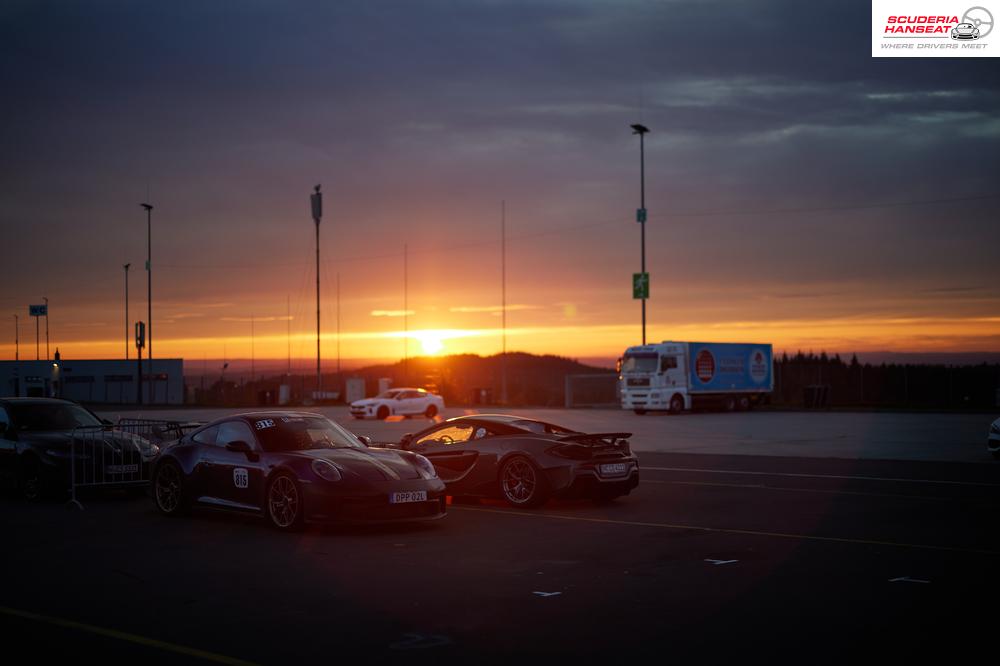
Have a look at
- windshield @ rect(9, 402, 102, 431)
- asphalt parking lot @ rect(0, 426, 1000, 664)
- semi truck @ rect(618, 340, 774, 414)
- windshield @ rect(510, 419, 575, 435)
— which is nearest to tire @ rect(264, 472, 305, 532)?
asphalt parking lot @ rect(0, 426, 1000, 664)

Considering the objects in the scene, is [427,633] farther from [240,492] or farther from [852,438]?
[852,438]

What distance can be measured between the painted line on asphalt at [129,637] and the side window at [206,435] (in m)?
5.74

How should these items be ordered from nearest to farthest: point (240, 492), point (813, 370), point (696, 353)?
1. point (240, 492)
2. point (696, 353)
3. point (813, 370)

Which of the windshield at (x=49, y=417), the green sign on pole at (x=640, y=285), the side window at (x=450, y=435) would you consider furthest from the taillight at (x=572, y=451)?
the green sign on pole at (x=640, y=285)

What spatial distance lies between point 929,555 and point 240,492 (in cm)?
765

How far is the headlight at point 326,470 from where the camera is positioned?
11.8 m

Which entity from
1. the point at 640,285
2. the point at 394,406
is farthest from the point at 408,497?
the point at 640,285

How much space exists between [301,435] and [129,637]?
6.35 m

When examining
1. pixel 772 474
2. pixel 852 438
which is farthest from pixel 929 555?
pixel 852 438

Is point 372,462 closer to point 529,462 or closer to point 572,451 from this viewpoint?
point 529,462

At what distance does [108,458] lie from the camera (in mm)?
15672

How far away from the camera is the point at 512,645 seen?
664 cm

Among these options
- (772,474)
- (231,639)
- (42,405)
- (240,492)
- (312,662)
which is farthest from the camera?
(772,474)

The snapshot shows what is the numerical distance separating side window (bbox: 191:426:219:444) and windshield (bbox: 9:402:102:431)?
3607 millimetres
